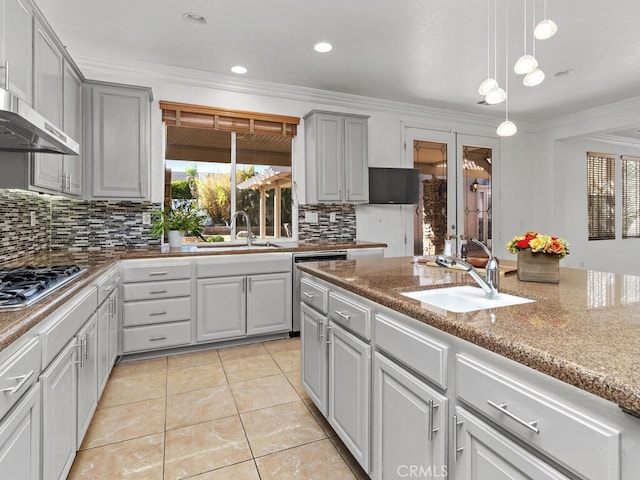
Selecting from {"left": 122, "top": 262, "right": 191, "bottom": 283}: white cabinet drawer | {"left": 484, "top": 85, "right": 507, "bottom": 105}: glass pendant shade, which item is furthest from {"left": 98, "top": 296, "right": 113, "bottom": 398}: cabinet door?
{"left": 484, "top": 85, "right": 507, "bottom": 105}: glass pendant shade

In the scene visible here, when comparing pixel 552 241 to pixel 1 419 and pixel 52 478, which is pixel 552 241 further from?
pixel 52 478

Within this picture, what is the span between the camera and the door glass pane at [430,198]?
5.13 metres

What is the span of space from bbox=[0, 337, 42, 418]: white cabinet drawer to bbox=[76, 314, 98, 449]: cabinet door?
1.71ft

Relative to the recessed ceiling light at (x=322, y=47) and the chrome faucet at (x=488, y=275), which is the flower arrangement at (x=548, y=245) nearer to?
the chrome faucet at (x=488, y=275)

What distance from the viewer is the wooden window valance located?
149 inches

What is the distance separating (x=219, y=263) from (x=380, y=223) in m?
2.30

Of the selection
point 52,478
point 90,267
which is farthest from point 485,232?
point 52,478

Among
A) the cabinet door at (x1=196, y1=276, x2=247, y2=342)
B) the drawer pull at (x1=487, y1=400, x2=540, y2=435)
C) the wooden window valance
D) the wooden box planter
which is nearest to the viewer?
the drawer pull at (x1=487, y1=400, x2=540, y2=435)

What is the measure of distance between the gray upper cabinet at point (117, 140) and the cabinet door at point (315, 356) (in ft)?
6.87

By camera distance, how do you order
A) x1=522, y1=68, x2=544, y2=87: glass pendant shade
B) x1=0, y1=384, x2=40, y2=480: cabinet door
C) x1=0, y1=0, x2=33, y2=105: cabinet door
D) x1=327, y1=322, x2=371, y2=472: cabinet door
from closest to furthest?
1. x1=0, y1=384, x2=40, y2=480: cabinet door
2. x1=327, y1=322, x2=371, y2=472: cabinet door
3. x1=0, y1=0, x2=33, y2=105: cabinet door
4. x1=522, y1=68, x2=544, y2=87: glass pendant shade

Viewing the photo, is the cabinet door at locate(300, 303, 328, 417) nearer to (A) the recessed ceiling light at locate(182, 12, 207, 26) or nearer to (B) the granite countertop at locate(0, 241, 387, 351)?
(B) the granite countertop at locate(0, 241, 387, 351)

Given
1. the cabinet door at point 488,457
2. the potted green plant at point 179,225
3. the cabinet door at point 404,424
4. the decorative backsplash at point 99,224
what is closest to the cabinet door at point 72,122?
the decorative backsplash at point 99,224

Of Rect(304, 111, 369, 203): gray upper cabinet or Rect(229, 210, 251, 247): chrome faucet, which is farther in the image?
Rect(304, 111, 369, 203): gray upper cabinet

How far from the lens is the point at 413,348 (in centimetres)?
128
